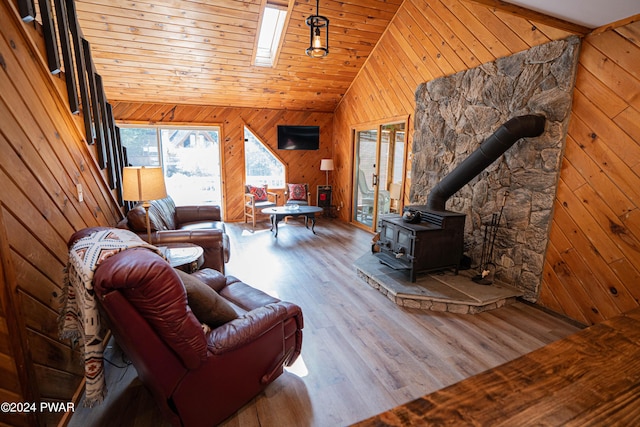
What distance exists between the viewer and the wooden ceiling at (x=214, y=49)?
411 cm

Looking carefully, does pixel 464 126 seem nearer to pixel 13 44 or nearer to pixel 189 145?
pixel 13 44

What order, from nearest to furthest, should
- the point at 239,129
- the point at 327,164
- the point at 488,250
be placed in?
the point at 488,250
the point at 239,129
the point at 327,164

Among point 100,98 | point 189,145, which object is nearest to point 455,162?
point 100,98

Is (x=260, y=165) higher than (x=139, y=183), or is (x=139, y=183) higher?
(x=260, y=165)

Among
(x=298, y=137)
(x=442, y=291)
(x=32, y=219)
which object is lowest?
(x=442, y=291)

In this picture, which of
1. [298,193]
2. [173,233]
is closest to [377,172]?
[298,193]

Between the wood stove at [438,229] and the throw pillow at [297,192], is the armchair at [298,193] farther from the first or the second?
the wood stove at [438,229]

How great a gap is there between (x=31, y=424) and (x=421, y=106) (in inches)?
191

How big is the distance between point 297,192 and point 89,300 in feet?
18.2

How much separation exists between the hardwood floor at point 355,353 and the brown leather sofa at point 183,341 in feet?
0.78

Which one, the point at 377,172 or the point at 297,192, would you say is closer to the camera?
the point at 377,172

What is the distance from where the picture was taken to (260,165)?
279 inches

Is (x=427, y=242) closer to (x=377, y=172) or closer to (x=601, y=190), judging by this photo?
(x=601, y=190)

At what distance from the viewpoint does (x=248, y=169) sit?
23.0 feet
